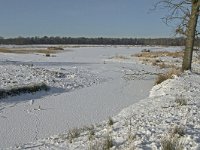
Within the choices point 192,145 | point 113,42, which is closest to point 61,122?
point 192,145

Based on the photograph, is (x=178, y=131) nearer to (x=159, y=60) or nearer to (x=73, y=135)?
(x=73, y=135)

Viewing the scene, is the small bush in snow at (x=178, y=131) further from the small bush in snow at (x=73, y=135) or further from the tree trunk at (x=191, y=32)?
the tree trunk at (x=191, y=32)

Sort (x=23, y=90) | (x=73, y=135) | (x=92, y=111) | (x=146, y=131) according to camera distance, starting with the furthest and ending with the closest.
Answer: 1. (x=23, y=90)
2. (x=92, y=111)
3. (x=73, y=135)
4. (x=146, y=131)

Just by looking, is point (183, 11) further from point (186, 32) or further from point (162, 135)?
point (162, 135)

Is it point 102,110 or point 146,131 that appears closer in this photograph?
point 146,131

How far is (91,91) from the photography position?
17.7 m

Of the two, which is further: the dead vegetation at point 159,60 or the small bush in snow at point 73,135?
the dead vegetation at point 159,60

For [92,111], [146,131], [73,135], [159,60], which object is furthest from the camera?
[159,60]

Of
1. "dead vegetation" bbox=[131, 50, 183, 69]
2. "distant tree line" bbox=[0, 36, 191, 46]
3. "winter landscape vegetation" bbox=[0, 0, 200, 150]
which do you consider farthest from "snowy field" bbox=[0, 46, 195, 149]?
"distant tree line" bbox=[0, 36, 191, 46]

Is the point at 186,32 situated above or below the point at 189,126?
above

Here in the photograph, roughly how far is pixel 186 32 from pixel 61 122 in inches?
→ 471

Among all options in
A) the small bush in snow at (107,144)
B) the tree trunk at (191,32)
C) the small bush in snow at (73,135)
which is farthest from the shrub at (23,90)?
the tree trunk at (191,32)

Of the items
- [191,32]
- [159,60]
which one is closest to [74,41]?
[159,60]

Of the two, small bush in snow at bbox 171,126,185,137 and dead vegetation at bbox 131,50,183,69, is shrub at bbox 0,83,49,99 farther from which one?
dead vegetation at bbox 131,50,183,69
